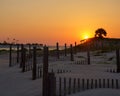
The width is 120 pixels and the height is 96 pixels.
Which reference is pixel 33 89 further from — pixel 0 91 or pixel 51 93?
pixel 51 93

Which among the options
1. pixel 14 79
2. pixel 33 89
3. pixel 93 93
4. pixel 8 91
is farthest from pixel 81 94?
pixel 14 79

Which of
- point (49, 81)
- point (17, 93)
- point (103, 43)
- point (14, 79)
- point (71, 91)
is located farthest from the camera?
point (103, 43)

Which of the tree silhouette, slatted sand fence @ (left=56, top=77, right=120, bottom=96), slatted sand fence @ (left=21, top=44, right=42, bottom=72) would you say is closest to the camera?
slatted sand fence @ (left=56, top=77, right=120, bottom=96)

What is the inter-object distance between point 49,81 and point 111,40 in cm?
5237

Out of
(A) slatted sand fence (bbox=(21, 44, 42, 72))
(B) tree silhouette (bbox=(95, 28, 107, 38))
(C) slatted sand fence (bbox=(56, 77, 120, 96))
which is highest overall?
(B) tree silhouette (bbox=(95, 28, 107, 38))

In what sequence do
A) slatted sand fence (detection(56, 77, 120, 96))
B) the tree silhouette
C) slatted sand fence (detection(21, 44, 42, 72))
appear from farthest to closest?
the tree silhouette → slatted sand fence (detection(21, 44, 42, 72)) → slatted sand fence (detection(56, 77, 120, 96))

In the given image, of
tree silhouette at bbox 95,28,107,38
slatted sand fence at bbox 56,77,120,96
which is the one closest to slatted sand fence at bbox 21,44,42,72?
slatted sand fence at bbox 56,77,120,96

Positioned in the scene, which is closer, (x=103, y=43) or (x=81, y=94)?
(x=81, y=94)

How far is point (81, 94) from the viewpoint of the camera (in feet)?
44.0

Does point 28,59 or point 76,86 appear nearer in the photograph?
point 76,86

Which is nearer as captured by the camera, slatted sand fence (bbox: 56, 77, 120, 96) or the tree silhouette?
slatted sand fence (bbox: 56, 77, 120, 96)

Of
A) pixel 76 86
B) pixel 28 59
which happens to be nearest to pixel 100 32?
pixel 28 59

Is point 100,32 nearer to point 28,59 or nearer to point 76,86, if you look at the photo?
point 28,59

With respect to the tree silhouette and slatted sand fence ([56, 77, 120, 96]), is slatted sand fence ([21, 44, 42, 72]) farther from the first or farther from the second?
the tree silhouette
